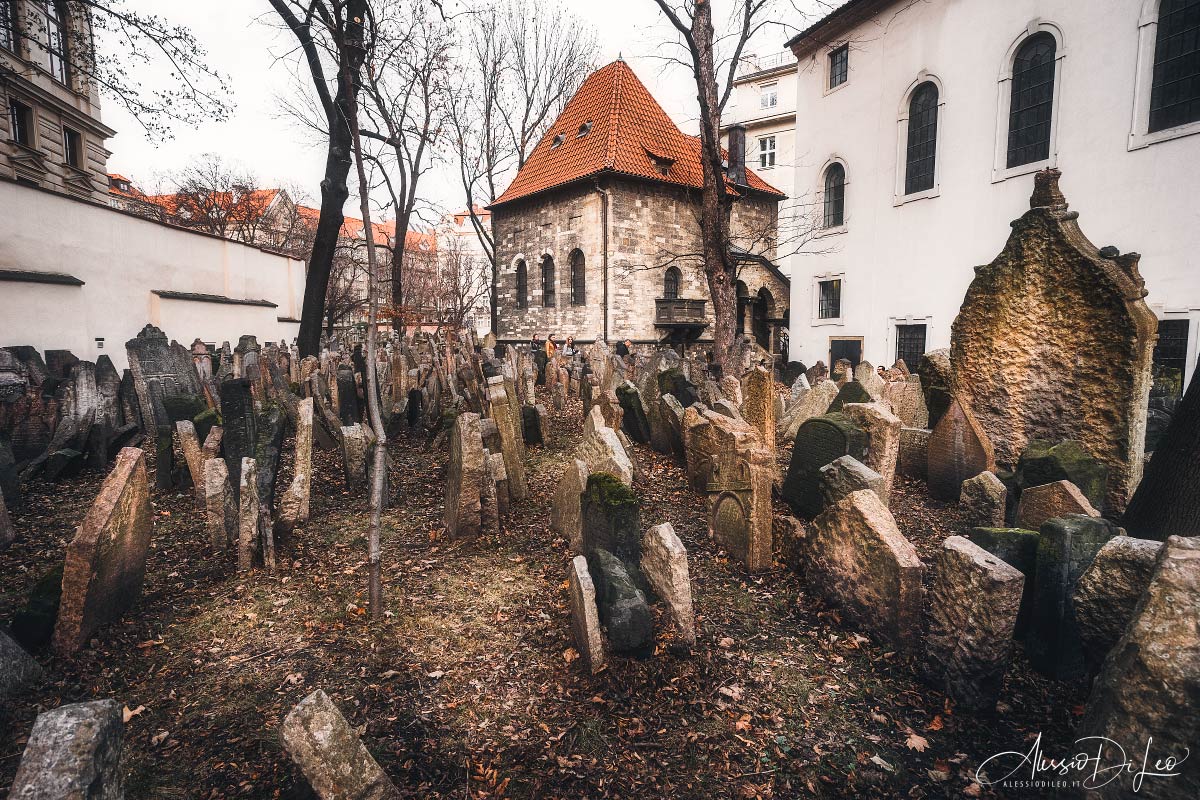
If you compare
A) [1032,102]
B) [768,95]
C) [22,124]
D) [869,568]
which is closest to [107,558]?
[869,568]

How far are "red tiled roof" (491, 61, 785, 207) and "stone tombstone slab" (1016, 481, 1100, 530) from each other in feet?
59.0

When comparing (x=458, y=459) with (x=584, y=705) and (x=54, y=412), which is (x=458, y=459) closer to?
(x=584, y=705)

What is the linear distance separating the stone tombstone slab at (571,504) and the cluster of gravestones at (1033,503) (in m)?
1.44

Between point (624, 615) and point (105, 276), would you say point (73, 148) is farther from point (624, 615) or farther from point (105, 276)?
point (624, 615)

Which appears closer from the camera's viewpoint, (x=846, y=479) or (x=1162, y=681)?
(x=1162, y=681)

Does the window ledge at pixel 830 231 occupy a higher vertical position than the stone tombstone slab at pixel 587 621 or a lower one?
higher

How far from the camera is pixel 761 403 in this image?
17.2 ft

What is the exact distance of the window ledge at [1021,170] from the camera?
38.8ft

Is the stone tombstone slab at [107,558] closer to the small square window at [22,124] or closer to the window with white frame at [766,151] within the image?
the small square window at [22,124]

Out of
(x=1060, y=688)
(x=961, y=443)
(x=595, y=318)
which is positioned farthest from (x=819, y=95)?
(x=1060, y=688)

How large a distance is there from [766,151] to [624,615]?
120 ft

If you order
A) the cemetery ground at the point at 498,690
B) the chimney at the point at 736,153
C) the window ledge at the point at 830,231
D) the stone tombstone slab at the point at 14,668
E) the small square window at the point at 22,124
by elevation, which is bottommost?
the cemetery ground at the point at 498,690

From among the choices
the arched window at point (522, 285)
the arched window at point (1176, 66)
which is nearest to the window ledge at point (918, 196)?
the arched window at point (1176, 66)

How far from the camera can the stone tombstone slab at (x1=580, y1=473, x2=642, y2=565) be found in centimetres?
306
